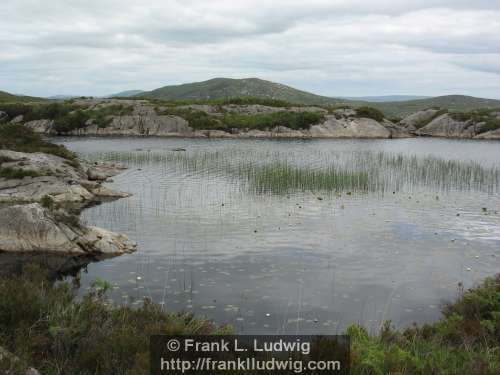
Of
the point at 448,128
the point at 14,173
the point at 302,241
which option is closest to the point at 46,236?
the point at 302,241

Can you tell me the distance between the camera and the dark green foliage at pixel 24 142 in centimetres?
3869

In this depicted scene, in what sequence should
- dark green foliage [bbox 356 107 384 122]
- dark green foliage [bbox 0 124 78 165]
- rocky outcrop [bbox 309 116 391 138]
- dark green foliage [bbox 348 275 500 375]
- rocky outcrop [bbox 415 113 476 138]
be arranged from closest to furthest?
dark green foliage [bbox 348 275 500 375] → dark green foliage [bbox 0 124 78 165] → rocky outcrop [bbox 309 116 391 138] → rocky outcrop [bbox 415 113 476 138] → dark green foliage [bbox 356 107 384 122]

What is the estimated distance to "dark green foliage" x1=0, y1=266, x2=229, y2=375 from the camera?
8.49 meters

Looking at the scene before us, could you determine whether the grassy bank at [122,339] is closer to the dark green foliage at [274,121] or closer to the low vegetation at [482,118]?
the dark green foliage at [274,121]

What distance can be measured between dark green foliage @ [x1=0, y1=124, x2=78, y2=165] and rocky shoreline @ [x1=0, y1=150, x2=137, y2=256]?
4.59 m

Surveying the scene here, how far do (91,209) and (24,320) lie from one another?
67.7 feet

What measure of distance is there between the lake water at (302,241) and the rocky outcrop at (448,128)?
55390mm

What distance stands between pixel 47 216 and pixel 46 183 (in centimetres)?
1168

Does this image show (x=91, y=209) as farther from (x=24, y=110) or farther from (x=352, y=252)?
(x=24, y=110)

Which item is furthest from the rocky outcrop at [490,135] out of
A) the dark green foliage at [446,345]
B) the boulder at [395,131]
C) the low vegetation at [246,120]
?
the dark green foliage at [446,345]

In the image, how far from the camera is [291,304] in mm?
15656

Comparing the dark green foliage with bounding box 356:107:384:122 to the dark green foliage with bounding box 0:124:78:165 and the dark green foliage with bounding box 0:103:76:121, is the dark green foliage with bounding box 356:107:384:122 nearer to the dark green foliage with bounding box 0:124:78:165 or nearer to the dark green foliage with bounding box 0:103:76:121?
the dark green foliage with bounding box 0:103:76:121

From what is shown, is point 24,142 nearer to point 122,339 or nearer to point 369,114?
point 122,339

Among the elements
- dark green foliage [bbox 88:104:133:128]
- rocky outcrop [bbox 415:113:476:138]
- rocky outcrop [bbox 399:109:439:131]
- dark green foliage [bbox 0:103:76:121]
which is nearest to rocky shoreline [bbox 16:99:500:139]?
rocky outcrop [bbox 415:113:476:138]
